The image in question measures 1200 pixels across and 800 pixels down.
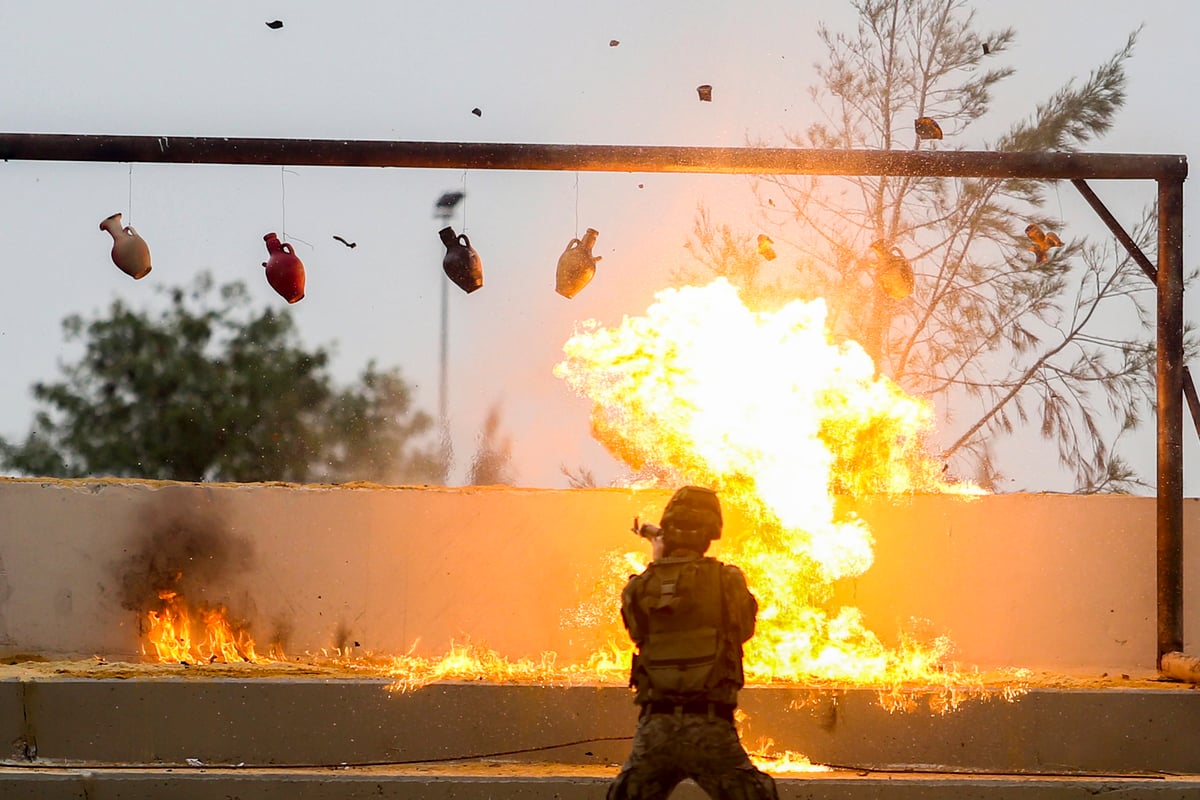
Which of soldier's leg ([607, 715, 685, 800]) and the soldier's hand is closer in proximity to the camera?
soldier's leg ([607, 715, 685, 800])

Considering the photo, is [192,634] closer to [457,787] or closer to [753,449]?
[457,787]

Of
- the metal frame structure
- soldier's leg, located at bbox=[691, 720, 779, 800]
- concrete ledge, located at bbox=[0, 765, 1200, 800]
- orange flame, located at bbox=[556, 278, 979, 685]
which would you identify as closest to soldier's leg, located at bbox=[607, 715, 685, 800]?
soldier's leg, located at bbox=[691, 720, 779, 800]

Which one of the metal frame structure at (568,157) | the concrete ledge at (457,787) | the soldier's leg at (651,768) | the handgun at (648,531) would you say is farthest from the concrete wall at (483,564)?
the soldier's leg at (651,768)

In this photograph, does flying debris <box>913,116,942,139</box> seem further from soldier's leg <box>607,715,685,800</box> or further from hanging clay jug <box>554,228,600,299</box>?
soldier's leg <box>607,715,685,800</box>

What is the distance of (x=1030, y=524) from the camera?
12.5 metres

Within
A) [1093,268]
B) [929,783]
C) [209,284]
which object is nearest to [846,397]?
[929,783]

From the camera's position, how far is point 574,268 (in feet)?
35.7

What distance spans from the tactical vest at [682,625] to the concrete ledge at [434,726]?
9.03ft

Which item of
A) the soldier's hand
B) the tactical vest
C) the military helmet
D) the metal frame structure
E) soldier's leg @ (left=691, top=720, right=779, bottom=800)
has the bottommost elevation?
soldier's leg @ (left=691, top=720, right=779, bottom=800)

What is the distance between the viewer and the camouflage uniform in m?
6.77

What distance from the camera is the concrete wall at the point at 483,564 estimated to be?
1233cm

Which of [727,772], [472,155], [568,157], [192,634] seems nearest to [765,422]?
[568,157]

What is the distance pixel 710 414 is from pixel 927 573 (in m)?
2.34

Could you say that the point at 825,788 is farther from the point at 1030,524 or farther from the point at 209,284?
the point at 209,284
